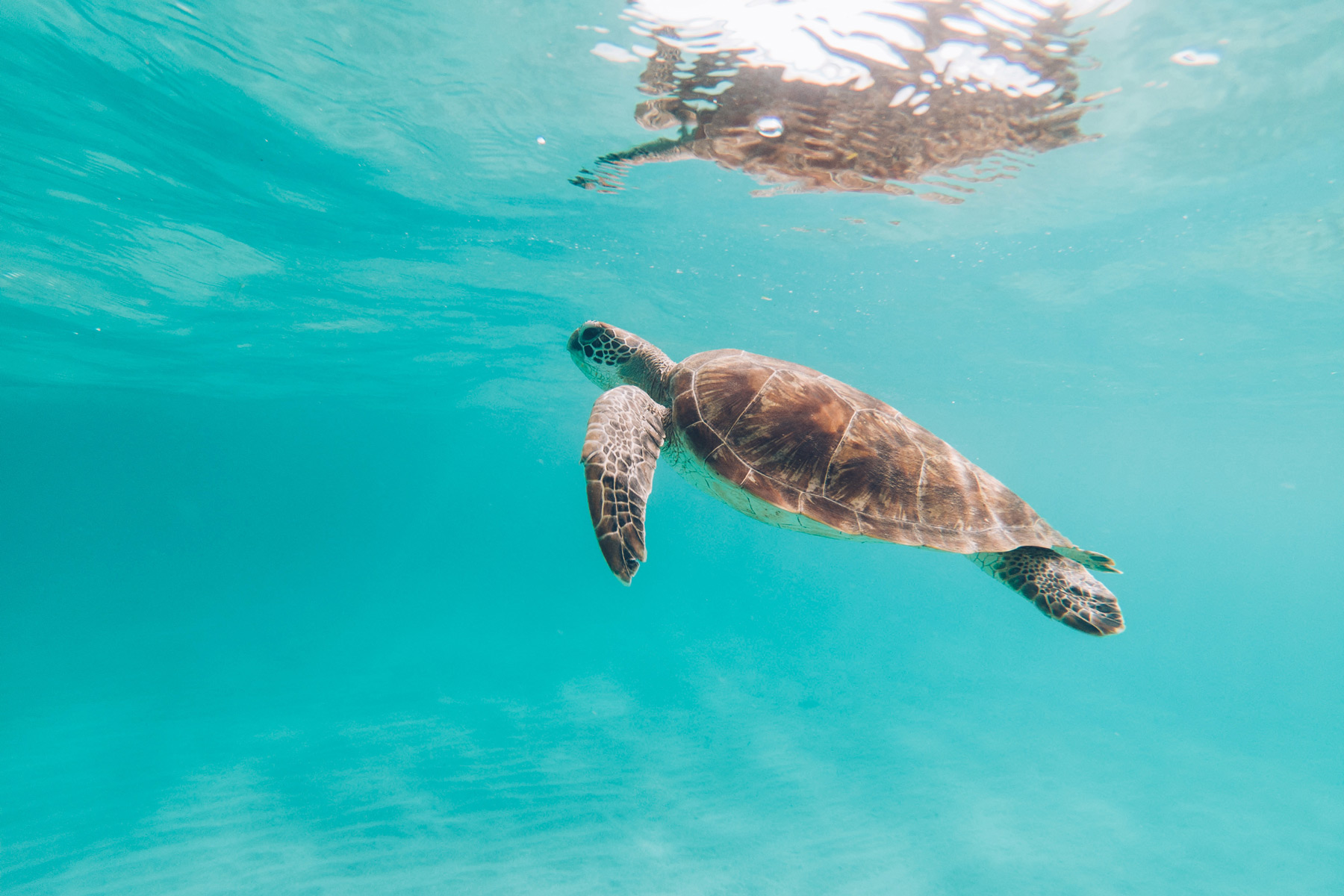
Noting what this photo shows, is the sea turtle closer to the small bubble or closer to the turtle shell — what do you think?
the turtle shell

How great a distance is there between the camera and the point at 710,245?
38.7 ft

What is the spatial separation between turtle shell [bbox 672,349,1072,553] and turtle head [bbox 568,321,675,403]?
39.3 inches

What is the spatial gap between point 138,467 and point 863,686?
83.3m

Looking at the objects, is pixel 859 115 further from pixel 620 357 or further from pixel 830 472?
pixel 830 472

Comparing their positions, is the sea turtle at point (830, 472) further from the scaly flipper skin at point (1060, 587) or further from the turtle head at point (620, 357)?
the turtle head at point (620, 357)

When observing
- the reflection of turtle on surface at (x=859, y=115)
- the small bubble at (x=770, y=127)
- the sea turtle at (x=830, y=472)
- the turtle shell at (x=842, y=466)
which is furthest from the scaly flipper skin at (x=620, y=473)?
the small bubble at (x=770, y=127)

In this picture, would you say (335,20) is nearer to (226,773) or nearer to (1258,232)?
(226,773)

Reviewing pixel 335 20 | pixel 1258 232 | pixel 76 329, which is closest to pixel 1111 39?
pixel 1258 232

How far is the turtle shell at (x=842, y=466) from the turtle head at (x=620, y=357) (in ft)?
3.27

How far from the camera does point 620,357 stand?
→ 5875 mm

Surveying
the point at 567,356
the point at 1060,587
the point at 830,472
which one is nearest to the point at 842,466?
the point at 830,472

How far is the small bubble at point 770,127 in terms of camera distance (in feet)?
23.8

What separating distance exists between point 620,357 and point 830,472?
2.82 meters

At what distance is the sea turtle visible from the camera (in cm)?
381
